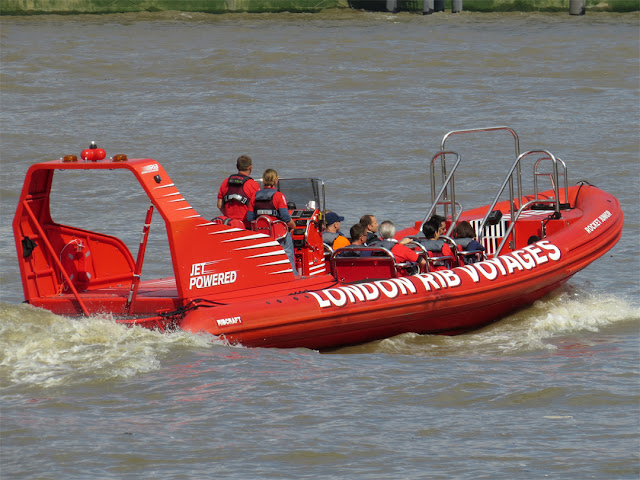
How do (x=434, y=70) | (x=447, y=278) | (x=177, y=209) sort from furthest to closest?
(x=434, y=70) < (x=447, y=278) < (x=177, y=209)

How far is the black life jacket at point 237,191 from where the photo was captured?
8324 millimetres

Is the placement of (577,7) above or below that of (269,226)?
above

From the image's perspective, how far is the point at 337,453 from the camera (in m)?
5.52

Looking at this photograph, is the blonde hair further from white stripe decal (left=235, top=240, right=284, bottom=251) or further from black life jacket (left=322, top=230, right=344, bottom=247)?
black life jacket (left=322, top=230, right=344, bottom=247)

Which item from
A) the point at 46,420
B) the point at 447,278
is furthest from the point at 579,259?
the point at 46,420

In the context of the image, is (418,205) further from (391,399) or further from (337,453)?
(337,453)

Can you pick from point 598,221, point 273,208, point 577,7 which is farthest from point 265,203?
point 577,7

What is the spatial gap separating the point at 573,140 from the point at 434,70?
4.94 meters

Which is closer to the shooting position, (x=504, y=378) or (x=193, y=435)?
(x=193, y=435)

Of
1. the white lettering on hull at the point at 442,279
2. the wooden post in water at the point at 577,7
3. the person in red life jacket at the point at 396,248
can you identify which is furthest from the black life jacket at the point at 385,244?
the wooden post in water at the point at 577,7

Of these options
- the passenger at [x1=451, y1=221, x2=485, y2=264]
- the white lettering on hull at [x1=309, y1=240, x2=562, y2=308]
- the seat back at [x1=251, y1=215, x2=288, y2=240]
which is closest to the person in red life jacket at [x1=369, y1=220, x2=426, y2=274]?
the white lettering on hull at [x1=309, y1=240, x2=562, y2=308]

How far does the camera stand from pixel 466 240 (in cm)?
902

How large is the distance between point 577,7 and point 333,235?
1833 cm

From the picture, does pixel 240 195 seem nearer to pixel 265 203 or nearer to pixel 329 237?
pixel 265 203
